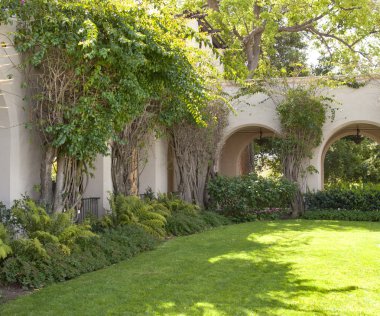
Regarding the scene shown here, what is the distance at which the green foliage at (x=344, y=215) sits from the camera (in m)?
14.8

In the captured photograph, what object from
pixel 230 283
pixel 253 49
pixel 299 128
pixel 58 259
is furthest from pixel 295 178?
pixel 58 259

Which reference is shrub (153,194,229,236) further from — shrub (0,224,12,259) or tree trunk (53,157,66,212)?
shrub (0,224,12,259)

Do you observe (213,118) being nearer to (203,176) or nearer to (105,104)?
(203,176)

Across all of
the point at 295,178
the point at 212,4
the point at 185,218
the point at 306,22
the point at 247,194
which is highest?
the point at 212,4

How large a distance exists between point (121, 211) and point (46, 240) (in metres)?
3.05

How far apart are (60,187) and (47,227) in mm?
1515

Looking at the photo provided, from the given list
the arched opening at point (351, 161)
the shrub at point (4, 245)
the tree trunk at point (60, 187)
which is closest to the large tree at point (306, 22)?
the arched opening at point (351, 161)

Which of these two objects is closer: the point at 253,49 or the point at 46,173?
the point at 46,173

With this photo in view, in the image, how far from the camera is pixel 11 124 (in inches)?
334

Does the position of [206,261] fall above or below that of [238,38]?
below

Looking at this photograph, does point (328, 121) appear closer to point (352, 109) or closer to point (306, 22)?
point (352, 109)

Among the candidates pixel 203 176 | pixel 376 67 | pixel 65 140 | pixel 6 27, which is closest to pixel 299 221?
pixel 203 176

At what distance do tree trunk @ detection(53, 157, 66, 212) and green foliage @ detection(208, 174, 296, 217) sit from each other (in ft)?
22.2

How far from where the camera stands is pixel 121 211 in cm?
1028
